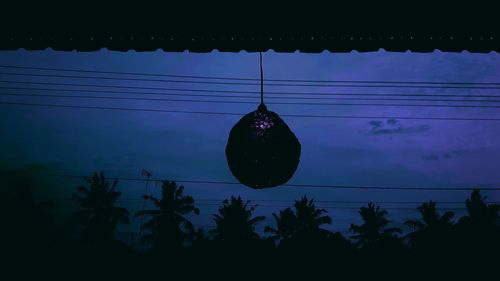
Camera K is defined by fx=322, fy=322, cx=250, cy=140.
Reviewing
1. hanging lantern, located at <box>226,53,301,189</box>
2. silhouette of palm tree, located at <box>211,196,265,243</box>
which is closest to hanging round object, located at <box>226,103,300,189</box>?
hanging lantern, located at <box>226,53,301,189</box>

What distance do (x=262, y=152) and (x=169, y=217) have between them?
95.3 ft

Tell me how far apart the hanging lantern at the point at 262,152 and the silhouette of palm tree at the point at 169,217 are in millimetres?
28460

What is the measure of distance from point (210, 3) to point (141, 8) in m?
0.52

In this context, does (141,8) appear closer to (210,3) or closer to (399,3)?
(210,3)

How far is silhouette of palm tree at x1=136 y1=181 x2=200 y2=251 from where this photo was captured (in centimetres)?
2939

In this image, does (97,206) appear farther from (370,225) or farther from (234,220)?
(370,225)

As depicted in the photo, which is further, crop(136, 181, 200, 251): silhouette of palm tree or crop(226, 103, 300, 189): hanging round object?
crop(136, 181, 200, 251): silhouette of palm tree

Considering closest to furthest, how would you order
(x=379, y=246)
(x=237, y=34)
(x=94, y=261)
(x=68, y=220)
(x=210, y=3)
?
1. (x=210, y=3)
2. (x=237, y=34)
3. (x=94, y=261)
4. (x=379, y=246)
5. (x=68, y=220)

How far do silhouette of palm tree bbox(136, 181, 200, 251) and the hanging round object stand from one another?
28.5 m

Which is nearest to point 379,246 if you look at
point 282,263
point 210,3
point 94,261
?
point 282,263

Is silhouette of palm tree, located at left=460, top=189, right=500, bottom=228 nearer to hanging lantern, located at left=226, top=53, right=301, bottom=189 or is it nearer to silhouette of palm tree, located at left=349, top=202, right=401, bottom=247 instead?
silhouette of palm tree, located at left=349, top=202, right=401, bottom=247

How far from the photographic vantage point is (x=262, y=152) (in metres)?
2.70

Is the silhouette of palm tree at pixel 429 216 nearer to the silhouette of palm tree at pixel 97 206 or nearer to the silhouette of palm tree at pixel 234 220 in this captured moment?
the silhouette of palm tree at pixel 234 220

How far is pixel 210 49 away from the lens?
2.63 metres
